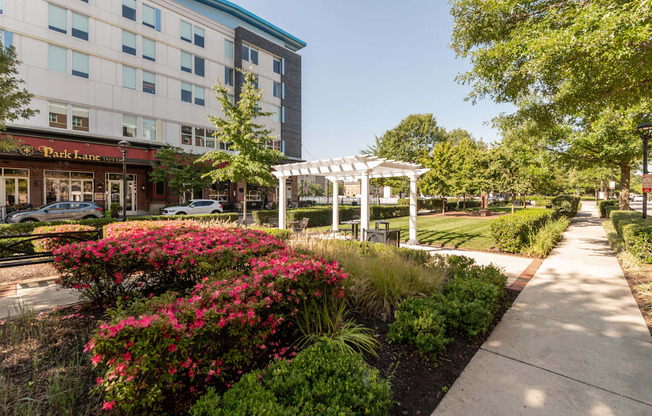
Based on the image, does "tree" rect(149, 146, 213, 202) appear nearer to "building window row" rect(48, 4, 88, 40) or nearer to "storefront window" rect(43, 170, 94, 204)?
"storefront window" rect(43, 170, 94, 204)

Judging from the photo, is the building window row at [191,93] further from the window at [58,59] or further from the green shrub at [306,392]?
the green shrub at [306,392]

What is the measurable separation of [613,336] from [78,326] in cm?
666

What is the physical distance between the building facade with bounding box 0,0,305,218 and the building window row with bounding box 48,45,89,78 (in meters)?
0.06

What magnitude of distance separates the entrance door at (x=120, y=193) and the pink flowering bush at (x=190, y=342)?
26172 millimetres

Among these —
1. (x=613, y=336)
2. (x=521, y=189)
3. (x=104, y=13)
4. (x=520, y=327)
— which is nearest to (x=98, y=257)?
(x=520, y=327)

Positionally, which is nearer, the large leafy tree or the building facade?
Result: the large leafy tree

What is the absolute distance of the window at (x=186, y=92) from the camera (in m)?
27.1

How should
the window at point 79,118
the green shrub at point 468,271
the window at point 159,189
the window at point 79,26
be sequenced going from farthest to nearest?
1. the window at point 159,189
2. the window at point 79,26
3. the window at point 79,118
4. the green shrub at point 468,271

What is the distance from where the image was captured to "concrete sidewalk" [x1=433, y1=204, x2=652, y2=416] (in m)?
2.55

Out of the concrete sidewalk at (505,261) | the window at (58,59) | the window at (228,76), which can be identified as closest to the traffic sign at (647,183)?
the concrete sidewalk at (505,261)

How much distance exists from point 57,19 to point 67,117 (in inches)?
270

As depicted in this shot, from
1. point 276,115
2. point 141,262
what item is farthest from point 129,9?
point 141,262

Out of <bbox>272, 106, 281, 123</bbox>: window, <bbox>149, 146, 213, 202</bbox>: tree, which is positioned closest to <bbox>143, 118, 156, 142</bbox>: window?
<bbox>149, 146, 213, 202</bbox>: tree

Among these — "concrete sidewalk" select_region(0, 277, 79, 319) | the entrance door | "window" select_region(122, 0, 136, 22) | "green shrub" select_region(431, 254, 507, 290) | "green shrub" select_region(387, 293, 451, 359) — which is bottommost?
"concrete sidewalk" select_region(0, 277, 79, 319)
